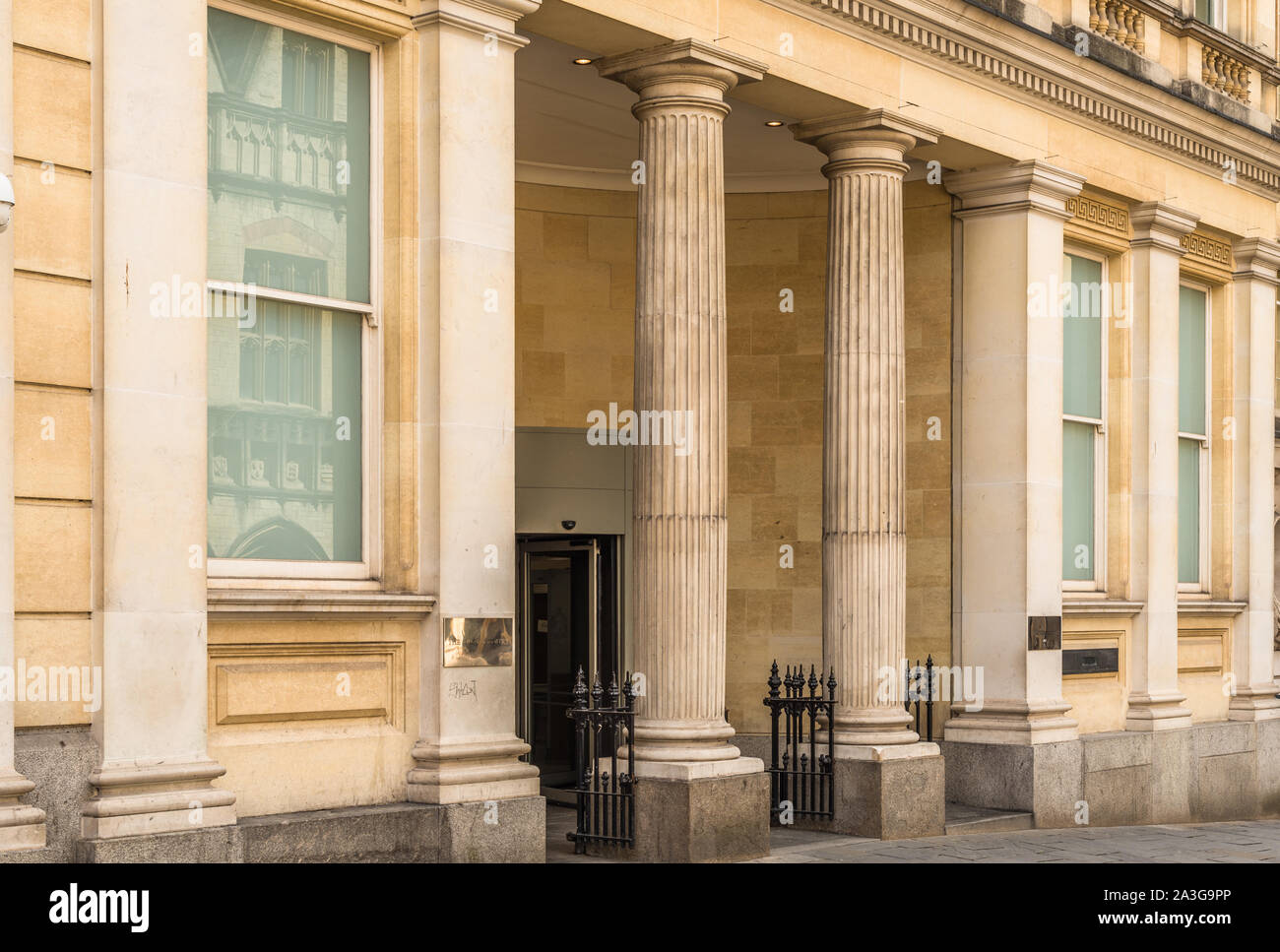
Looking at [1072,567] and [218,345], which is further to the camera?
[1072,567]

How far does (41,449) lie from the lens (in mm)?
8883

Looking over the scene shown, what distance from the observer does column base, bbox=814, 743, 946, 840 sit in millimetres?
14281

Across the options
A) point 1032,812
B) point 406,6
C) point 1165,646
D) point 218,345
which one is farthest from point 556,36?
point 1165,646

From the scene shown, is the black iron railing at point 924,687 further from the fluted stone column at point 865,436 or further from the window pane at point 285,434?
the window pane at point 285,434

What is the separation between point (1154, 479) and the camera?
18.3 m

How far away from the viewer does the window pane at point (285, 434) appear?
1005cm

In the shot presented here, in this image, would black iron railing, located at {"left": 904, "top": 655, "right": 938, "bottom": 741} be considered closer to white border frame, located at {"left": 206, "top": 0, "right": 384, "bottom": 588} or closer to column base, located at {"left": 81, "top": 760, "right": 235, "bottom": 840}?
white border frame, located at {"left": 206, "top": 0, "right": 384, "bottom": 588}

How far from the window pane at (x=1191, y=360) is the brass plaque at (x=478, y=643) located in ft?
36.6

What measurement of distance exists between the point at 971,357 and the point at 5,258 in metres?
10.5

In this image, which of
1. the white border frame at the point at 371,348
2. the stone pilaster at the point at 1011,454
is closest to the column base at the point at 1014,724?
the stone pilaster at the point at 1011,454

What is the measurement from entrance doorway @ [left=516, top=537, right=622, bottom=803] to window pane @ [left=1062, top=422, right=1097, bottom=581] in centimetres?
484

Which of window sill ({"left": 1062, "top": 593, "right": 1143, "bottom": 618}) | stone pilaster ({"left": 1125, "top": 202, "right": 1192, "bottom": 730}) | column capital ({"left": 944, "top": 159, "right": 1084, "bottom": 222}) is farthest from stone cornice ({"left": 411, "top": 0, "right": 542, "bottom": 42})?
stone pilaster ({"left": 1125, "top": 202, "right": 1192, "bottom": 730})

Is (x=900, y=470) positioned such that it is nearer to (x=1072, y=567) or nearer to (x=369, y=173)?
(x=1072, y=567)

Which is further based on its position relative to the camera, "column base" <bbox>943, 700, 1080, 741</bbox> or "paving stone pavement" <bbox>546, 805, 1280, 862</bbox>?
"column base" <bbox>943, 700, 1080, 741</bbox>
